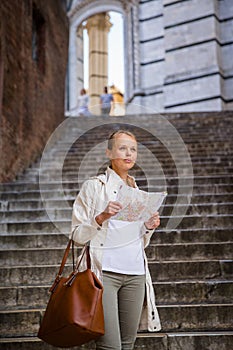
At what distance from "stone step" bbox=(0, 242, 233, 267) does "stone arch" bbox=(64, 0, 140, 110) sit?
11958mm

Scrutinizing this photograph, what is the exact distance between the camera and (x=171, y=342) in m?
3.49

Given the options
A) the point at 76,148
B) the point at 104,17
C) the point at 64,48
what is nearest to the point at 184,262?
the point at 76,148

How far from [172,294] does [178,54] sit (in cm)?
1233

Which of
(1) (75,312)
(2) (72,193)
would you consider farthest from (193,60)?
(1) (75,312)

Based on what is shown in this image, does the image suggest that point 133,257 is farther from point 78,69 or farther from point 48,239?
point 78,69

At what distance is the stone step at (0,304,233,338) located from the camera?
3.79 meters

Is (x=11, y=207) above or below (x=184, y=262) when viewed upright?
above

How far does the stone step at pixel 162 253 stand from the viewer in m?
4.73

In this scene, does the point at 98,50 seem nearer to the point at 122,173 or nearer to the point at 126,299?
the point at 122,173

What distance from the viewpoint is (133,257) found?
233cm

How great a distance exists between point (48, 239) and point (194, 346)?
2217 millimetres

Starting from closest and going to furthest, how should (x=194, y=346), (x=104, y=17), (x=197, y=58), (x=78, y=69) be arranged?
→ 1. (x=194, y=346)
2. (x=197, y=58)
3. (x=78, y=69)
4. (x=104, y=17)

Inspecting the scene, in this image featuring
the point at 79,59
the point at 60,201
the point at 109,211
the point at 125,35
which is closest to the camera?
the point at 109,211

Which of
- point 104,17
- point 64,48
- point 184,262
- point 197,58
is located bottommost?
point 184,262
